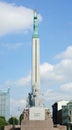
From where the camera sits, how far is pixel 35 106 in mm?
85812

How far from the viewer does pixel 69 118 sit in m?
136

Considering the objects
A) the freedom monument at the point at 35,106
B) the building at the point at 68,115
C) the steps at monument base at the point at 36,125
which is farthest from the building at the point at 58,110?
the steps at monument base at the point at 36,125

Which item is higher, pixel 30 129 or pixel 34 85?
pixel 34 85

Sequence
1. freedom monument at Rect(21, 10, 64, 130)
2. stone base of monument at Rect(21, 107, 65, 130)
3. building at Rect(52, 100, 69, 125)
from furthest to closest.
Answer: building at Rect(52, 100, 69, 125), freedom monument at Rect(21, 10, 64, 130), stone base of monument at Rect(21, 107, 65, 130)

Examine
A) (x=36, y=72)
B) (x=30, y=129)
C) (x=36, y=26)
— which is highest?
(x=36, y=26)

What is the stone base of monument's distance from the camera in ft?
267

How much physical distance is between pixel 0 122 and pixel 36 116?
5563cm

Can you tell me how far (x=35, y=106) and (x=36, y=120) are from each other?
4.38 metres

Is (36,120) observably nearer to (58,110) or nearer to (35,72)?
(35,72)

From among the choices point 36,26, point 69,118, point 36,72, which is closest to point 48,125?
point 36,72

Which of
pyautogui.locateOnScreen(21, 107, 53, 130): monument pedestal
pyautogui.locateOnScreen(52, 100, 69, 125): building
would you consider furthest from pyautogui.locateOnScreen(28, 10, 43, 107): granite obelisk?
pyautogui.locateOnScreen(52, 100, 69, 125): building

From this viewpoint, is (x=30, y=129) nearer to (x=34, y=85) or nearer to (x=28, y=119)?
(x=28, y=119)

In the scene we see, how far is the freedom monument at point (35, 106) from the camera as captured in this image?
81750 mm

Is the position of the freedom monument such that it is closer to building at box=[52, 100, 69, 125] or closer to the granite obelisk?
the granite obelisk
